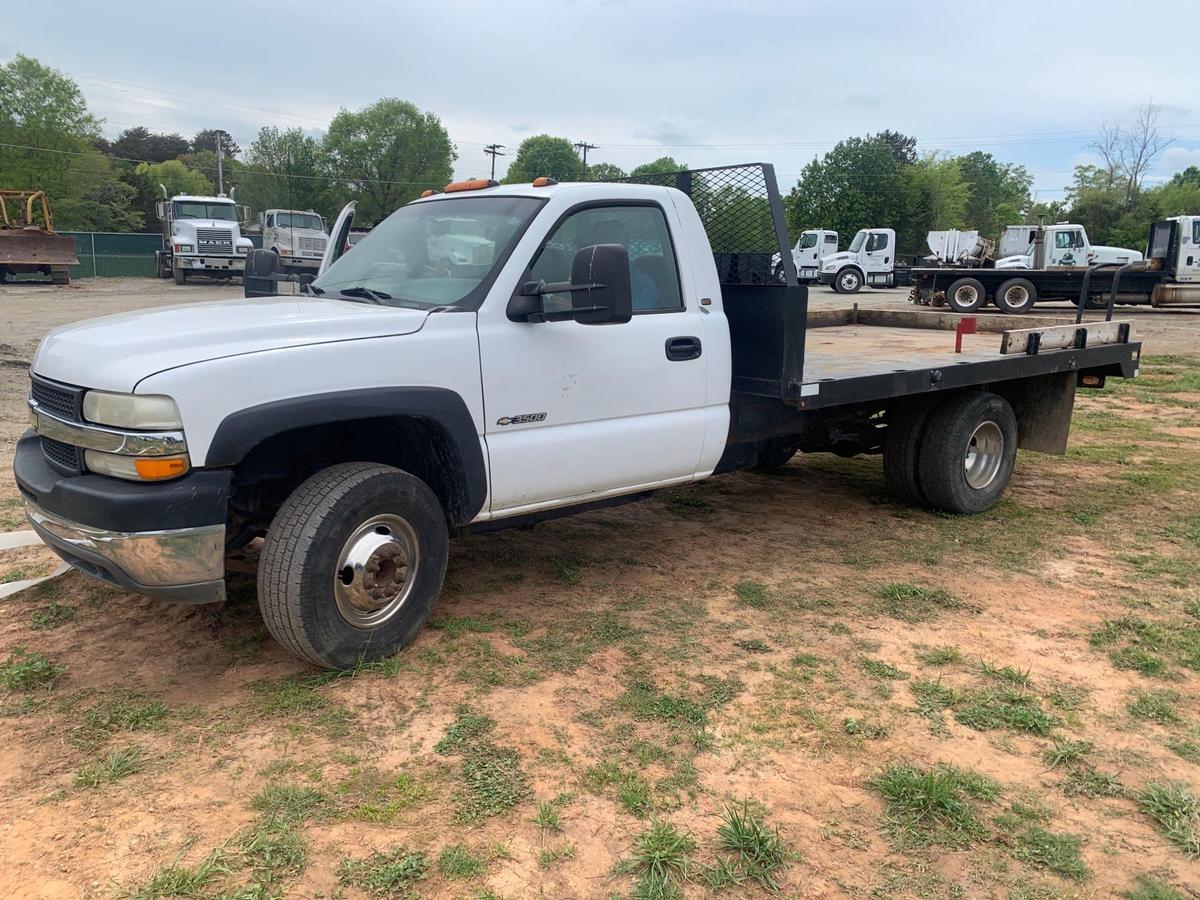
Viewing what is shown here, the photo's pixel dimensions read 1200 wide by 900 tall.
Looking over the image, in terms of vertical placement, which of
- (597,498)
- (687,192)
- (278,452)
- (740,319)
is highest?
(687,192)

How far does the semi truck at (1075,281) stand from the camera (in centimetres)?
2386

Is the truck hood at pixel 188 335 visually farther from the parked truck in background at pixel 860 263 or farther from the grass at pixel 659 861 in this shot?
the parked truck in background at pixel 860 263

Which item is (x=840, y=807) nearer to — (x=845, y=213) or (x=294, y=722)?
(x=294, y=722)

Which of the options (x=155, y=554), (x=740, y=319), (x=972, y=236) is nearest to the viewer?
(x=155, y=554)

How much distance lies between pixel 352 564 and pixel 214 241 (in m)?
27.6

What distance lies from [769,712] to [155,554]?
7.60 feet

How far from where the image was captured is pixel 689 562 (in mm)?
5324

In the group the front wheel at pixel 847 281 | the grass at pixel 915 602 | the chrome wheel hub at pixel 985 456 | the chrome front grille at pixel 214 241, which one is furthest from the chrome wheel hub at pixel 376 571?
the front wheel at pixel 847 281

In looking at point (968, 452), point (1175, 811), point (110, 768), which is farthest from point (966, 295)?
point (110, 768)

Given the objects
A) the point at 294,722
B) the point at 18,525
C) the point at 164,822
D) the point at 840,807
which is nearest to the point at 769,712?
the point at 840,807

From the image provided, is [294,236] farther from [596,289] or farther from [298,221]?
[596,289]

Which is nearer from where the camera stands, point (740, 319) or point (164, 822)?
point (164, 822)

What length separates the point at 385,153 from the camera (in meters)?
71.9

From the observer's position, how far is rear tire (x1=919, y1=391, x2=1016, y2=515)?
6.08m
